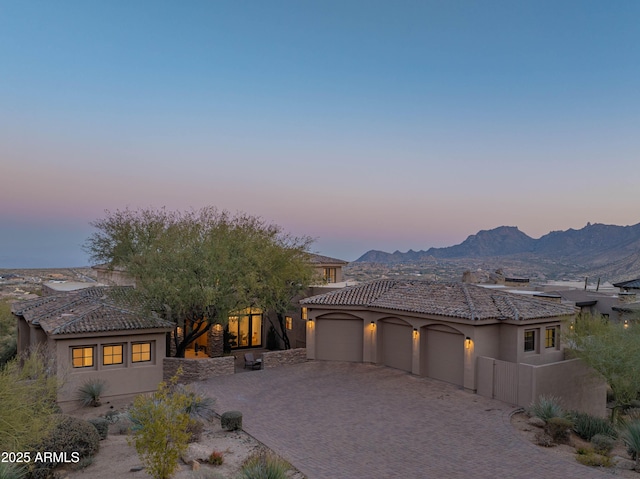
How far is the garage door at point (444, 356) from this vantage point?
1834cm

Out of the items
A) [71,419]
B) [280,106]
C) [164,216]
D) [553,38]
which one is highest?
[553,38]

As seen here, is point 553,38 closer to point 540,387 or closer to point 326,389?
Answer: point 540,387

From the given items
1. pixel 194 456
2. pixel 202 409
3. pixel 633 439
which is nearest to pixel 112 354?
pixel 202 409

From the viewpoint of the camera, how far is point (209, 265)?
824 inches

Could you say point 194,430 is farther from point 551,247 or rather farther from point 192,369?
point 551,247

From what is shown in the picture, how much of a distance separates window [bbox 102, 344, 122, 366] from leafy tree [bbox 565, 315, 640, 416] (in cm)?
1958

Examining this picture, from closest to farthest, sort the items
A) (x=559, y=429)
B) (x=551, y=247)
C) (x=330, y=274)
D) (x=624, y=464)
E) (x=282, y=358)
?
(x=624, y=464) → (x=559, y=429) → (x=282, y=358) → (x=330, y=274) → (x=551, y=247)

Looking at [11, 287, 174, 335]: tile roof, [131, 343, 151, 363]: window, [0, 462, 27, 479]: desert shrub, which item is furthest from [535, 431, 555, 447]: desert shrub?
[131, 343, 151, 363]: window

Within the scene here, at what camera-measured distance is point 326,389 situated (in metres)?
17.8

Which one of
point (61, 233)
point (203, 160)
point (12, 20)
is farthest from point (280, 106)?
point (61, 233)

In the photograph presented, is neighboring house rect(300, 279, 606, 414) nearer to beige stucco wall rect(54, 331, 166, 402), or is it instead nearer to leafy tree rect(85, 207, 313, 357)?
leafy tree rect(85, 207, 313, 357)

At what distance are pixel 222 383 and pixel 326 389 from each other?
4677 millimetres

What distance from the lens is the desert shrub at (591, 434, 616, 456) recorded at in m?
12.1

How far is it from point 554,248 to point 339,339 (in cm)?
9978
